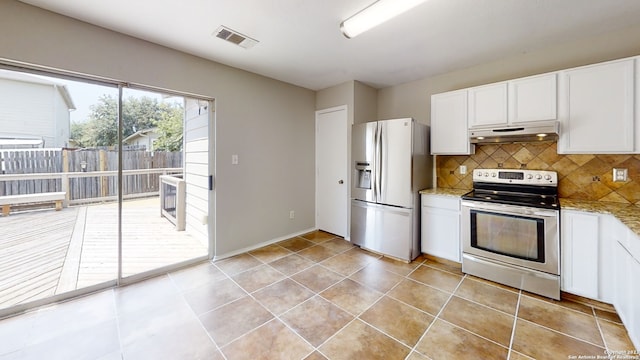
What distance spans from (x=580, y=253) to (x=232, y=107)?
400 cm

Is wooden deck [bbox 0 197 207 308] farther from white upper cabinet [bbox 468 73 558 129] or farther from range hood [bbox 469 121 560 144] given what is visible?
white upper cabinet [bbox 468 73 558 129]

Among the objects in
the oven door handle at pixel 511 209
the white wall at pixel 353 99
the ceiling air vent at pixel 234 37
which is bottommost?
the oven door handle at pixel 511 209

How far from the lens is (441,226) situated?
10.0 feet

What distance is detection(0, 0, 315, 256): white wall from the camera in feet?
6.70

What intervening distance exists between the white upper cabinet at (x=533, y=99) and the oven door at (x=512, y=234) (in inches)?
38.8

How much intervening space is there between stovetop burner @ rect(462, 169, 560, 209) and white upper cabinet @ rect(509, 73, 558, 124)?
2.06 ft

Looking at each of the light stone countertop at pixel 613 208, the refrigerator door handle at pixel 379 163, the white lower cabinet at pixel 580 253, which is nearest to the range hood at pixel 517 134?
the light stone countertop at pixel 613 208

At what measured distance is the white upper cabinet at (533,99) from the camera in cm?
245

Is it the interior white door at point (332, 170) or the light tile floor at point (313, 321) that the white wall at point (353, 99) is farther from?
the light tile floor at point (313, 321)

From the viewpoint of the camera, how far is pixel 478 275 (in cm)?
268

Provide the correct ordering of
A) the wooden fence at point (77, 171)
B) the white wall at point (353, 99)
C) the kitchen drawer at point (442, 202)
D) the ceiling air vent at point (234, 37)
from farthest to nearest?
the white wall at point (353, 99) < the kitchen drawer at point (442, 202) < the ceiling air vent at point (234, 37) < the wooden fence at point (77, 171)

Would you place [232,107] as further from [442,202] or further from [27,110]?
[442,202]

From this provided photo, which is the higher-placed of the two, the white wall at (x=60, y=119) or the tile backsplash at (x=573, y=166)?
the white wall at (x=60, y=119)

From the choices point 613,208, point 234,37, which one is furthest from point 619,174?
point 234,37
